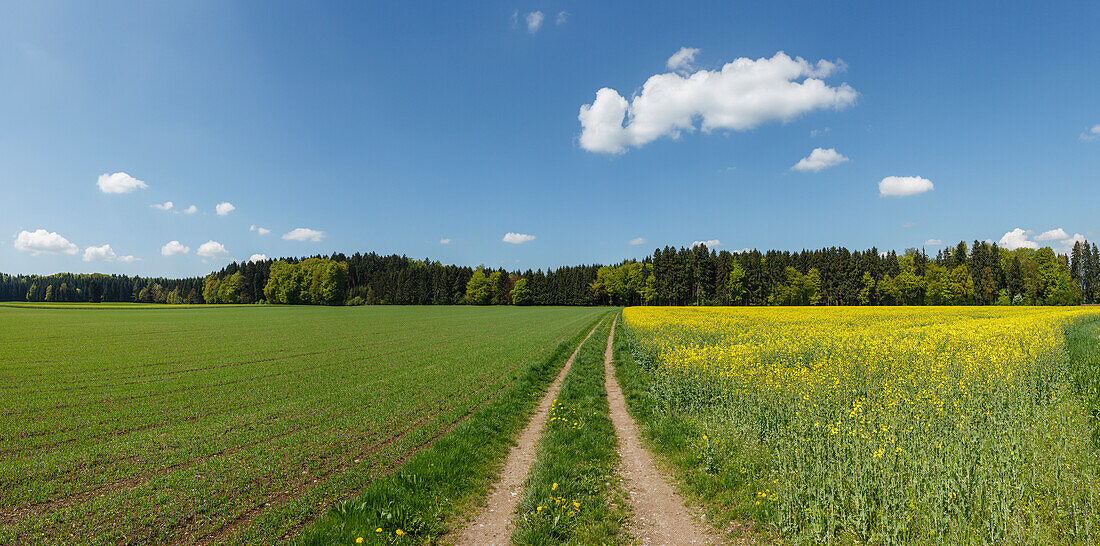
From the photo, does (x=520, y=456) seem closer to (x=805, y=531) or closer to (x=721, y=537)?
(x=721, y=537)

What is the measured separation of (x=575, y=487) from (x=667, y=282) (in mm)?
98644

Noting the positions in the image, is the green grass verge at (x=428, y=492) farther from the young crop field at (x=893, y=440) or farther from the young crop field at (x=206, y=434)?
the young crop field at (x=893, y=440)

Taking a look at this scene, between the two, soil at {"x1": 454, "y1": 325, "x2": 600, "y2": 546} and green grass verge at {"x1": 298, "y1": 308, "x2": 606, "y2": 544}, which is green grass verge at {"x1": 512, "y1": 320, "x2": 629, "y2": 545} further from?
green grass verge at {"x1": 298, "y1": 308, "x2": 606, "y2": 544}

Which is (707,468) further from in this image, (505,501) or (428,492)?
(428,492)

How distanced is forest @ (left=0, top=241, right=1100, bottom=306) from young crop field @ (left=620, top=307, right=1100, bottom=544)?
92.0m

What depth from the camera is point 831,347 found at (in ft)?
46.5

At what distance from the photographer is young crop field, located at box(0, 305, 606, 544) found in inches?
242


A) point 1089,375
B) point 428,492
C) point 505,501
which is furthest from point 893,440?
point 1089,375

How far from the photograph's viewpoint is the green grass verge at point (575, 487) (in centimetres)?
557

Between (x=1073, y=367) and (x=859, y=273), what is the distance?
327 ft

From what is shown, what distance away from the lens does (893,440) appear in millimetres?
5578

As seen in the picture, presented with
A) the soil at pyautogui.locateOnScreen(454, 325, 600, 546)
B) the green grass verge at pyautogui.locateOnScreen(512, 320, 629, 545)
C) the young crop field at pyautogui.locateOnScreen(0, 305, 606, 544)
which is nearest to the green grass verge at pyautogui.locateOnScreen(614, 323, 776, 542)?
the green grass verge at pyautogui.locateOnScreen(512, 320, 629, 545)

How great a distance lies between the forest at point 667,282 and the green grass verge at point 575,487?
9512cm

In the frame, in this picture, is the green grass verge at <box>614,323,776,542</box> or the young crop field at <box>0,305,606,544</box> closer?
the green grass verge at <box>614,323,776,542</box>
